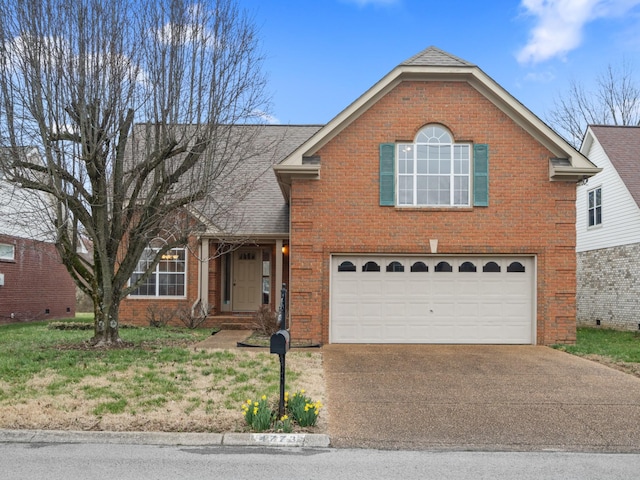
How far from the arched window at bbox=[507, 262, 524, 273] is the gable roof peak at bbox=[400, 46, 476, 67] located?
490 centimetres

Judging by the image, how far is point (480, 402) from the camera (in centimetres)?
803

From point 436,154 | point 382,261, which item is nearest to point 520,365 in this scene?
point 382,261

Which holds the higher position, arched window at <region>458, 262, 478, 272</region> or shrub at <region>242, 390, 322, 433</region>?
arched window at <region>458, 262, 478, 272</region>

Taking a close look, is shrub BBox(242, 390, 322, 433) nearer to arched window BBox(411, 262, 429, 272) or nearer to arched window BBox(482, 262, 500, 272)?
arched window BBox(411, 262, 429, 272)

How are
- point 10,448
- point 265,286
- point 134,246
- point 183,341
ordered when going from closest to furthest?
point 10,448 → point 134,246 → point 183,341 → point 265,286

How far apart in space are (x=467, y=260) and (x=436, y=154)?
8.81ft

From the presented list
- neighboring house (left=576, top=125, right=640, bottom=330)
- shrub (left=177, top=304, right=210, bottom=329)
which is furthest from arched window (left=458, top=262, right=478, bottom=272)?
shrub (left=177, top=304, right=210, bottom=329)

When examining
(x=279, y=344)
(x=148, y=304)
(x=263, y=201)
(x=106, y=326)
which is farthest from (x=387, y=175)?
(x=148, y=304)

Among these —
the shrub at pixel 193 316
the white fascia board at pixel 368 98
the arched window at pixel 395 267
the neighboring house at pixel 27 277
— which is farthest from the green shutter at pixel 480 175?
the neighboring house at pixel 27 277

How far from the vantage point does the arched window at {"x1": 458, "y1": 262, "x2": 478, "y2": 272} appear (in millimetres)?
14070

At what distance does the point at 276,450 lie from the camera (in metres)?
6.07

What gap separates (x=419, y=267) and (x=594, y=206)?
10.6 m

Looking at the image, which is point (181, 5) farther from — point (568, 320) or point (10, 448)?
point (568, 320)

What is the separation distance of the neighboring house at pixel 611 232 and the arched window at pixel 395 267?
8837mm
